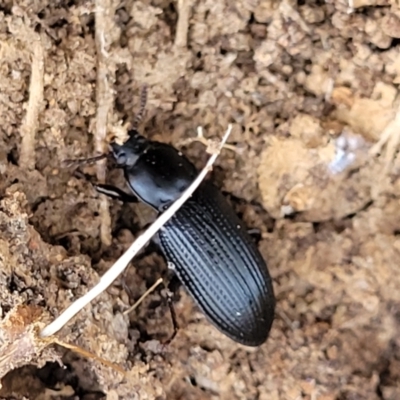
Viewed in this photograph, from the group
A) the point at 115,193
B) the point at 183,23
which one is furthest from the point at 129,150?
the point at 183,23

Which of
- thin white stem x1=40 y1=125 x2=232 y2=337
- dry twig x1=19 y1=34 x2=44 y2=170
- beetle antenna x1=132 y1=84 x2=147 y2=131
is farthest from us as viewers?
beetle antenna x1=132 y1=84 x2=147 y2=131

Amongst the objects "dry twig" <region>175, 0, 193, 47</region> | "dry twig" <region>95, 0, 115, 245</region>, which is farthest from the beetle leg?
"dry twig" <region>175, 0, 193, 47</region>

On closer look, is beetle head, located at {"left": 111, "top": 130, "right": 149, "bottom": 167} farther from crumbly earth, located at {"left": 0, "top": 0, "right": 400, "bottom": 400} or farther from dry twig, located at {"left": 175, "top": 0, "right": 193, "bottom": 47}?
dry twig, located at {"left": 175, "top": 0, "right": 193, "bottom": 47}

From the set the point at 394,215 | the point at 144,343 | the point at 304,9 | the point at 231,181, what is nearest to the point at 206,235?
the point at 231,181

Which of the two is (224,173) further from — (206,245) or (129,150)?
(129,150)

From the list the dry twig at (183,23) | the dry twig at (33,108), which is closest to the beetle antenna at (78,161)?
the dry twig at (33,108)

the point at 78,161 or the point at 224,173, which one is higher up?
the point at 78,161
